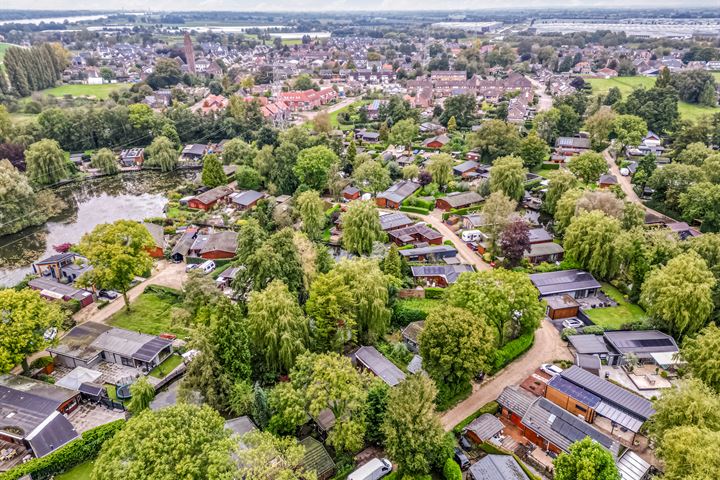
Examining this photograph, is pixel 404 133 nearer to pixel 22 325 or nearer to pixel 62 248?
pixel 62 248

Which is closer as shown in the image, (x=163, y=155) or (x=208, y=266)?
(x=208, y=266)

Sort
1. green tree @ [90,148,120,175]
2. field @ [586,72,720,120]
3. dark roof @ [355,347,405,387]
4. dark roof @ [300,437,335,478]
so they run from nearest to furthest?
dark roof @ [300,437,335,478], dark roof @ [355,347,405,387], green tree @ [90,148,120,175], field @ [586,72,720,120]

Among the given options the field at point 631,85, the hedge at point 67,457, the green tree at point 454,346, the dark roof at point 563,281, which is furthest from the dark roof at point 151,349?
the field at point 631,85

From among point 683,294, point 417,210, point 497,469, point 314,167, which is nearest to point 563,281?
point 683,294

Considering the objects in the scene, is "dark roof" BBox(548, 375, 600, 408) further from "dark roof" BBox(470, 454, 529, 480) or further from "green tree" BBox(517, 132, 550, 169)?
"green tree" BBox(517, 132, 550, 169)

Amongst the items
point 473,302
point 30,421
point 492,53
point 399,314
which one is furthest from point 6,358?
point 492,53

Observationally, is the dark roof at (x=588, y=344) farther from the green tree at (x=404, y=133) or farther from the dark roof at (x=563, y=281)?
the green tree at (x=404, y=133)

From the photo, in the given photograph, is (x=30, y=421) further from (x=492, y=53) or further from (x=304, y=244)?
(x=492, y=53)

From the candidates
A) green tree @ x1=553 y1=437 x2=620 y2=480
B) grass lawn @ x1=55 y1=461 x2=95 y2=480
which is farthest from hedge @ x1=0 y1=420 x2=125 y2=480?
green tree @ x1=553 y1=437 x2=620 y2=480
